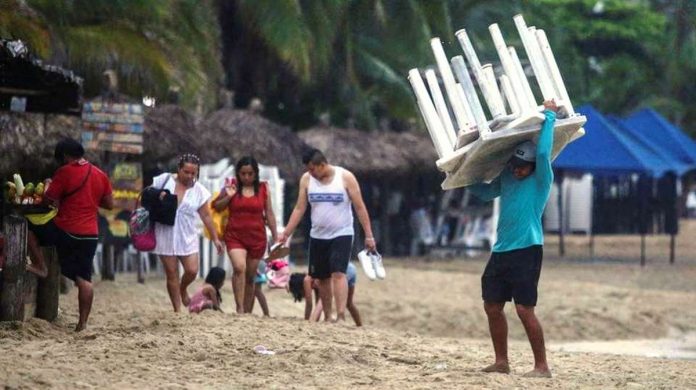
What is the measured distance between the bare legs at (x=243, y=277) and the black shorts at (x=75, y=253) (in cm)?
192

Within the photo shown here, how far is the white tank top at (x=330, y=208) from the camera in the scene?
485 inches

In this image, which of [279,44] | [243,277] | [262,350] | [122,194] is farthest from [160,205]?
[279,44]

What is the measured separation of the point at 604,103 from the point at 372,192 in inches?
880

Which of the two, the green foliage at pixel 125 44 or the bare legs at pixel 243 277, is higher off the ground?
the green foliage at pixel 125 44

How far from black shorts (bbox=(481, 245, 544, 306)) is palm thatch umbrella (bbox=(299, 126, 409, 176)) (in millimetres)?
16177

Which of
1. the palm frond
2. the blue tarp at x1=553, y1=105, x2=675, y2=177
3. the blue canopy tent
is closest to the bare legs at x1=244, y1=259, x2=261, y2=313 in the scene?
the palm frond

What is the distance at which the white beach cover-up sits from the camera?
12102 mm

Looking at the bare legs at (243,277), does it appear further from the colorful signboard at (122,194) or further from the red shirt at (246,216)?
the colorful signboard at (122,194)

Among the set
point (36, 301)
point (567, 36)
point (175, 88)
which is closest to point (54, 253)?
point (36, 301)

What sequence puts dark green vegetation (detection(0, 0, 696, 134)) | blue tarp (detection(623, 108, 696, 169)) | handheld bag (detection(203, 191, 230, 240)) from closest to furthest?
handheld bag (detection(203, 191, 230, 240)) < dark green vegetation (detection(0, 0, 696, 134)) < blue tarp (detection(623, 108, 696, 169))

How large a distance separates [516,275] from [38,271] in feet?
13.9

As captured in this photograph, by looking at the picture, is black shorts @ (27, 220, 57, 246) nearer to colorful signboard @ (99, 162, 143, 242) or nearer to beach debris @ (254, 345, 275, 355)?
beach debris @ (254, 345, 275, 355)

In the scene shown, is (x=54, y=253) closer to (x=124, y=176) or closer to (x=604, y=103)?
(x=124, y=176)

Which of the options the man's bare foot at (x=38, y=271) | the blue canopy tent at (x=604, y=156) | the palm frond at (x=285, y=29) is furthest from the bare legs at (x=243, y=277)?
the blue canopy tent at (x=604, y=156)
